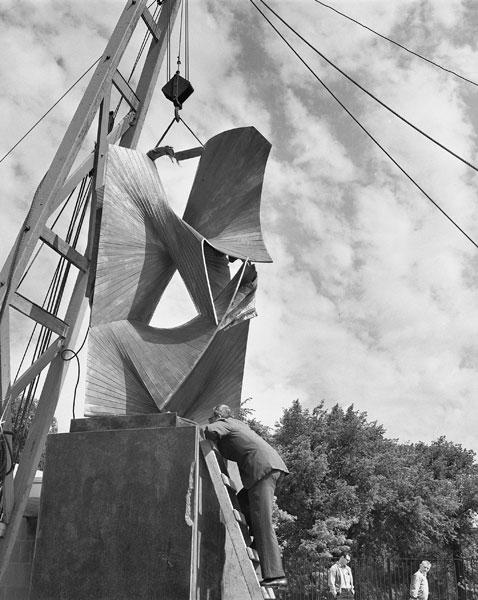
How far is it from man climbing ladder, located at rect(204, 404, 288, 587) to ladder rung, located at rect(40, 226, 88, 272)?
9.64 ft

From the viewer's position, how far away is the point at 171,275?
701 cm

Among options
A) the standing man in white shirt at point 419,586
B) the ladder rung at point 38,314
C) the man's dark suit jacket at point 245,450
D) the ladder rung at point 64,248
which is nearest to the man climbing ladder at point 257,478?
the man's dark suit jacket at point 245,450

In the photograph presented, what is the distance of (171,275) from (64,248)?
53.7 inches

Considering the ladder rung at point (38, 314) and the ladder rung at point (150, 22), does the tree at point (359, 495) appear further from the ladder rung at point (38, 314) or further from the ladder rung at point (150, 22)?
the ladder rung at point (150, 22)

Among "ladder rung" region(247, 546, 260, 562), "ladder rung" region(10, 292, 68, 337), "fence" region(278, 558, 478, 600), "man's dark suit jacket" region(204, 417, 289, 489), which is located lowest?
"fence" region(278, 558, 478, 600)

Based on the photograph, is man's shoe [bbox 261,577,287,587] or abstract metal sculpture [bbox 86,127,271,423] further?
abstract metal sculpture [bbox 86,127,271,423]

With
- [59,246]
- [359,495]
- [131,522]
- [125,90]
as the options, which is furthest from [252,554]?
[359,495]

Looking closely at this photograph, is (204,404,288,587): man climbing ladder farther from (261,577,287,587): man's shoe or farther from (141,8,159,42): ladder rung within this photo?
→ (141,8,159,42): ladder rung

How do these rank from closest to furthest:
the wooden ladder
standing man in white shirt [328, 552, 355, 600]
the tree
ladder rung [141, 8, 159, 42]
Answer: the wooden ladder
ladder rung [141, 8, 159, 42]
standing man in white shirt [328, 552, 355, 600]
the tree

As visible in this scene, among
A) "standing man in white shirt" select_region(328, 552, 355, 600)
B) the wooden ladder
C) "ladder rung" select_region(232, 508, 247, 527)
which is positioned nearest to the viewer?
the wooden ladder

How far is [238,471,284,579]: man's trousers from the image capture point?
5148 mm

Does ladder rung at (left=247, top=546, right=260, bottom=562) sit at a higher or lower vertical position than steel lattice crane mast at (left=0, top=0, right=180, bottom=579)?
lower

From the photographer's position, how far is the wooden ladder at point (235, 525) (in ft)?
16.4

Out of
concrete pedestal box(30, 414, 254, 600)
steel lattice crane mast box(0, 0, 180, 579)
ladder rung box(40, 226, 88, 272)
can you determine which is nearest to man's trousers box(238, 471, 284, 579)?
concrete pedestal box(30, 414, 254, 600)
